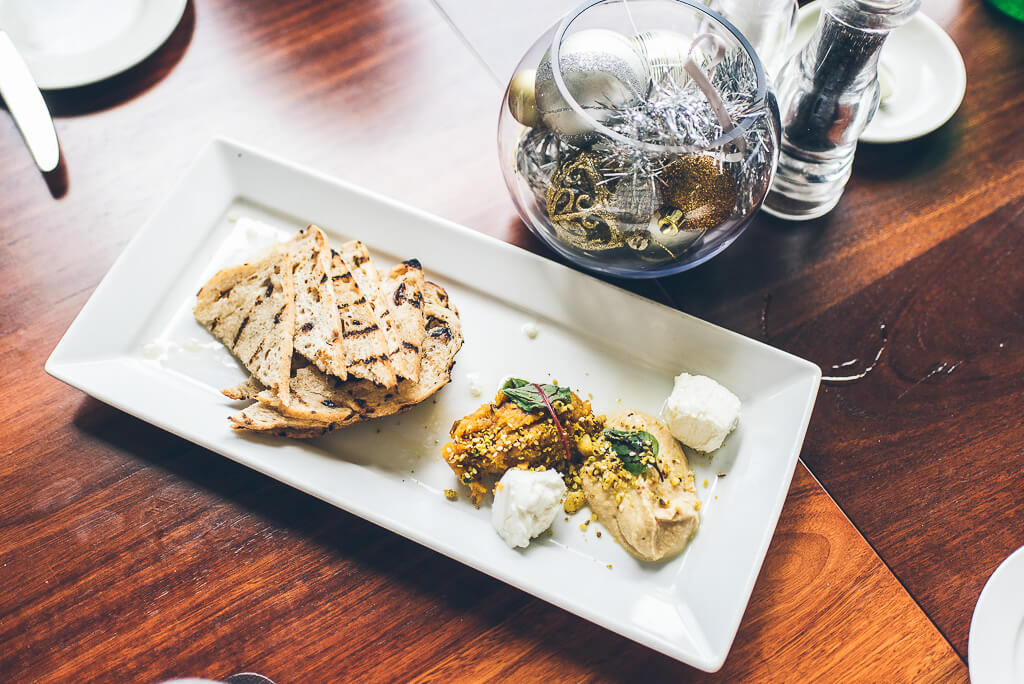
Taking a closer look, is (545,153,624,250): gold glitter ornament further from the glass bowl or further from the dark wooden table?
the dark wooden table

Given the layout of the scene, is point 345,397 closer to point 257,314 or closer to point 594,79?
point 257,314

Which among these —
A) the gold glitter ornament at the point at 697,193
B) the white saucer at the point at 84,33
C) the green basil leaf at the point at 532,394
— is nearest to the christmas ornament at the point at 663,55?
the gold glitter ornament at the point at 697,193

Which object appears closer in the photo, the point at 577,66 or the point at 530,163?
the point at 577,66

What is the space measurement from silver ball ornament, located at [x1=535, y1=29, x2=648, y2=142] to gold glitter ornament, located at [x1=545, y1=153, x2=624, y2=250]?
5 cm

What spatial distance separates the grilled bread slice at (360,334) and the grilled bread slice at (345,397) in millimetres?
37

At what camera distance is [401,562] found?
1.32 m

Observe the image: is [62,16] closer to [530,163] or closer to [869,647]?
[530,163]

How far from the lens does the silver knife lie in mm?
1613

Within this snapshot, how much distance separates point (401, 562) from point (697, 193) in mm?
819

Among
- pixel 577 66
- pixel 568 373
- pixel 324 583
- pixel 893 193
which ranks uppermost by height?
pixel 577 66

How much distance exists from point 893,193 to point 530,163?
845 mm

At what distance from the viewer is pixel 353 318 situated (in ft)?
4.35

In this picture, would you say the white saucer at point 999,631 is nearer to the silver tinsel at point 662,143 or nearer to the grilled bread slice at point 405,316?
the silver tinsel at point 662,143

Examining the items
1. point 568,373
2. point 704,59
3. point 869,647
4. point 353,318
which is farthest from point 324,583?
point 704,59
